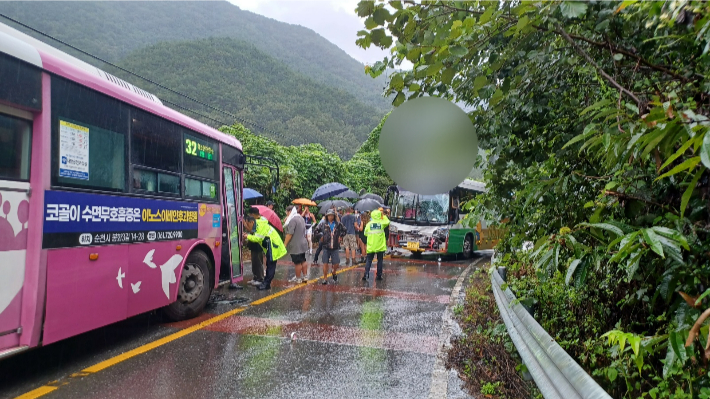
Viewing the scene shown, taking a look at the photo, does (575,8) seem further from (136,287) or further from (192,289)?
(192,289)

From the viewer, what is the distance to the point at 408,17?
2.75 metres

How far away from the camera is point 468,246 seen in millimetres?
17859

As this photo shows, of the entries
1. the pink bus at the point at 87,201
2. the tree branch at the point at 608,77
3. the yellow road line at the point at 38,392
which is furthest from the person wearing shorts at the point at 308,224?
the tree branch at the point at 608,77

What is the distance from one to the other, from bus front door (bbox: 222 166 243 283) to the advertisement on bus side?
4.38 ft

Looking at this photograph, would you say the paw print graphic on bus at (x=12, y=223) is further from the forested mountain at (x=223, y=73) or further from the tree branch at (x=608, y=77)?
the forested mountain at (x=223, y=73)

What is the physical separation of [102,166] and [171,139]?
4.77ft

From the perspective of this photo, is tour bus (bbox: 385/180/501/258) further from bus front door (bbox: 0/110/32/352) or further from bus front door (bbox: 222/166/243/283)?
bus front door (bbox: 0/110/32/352)

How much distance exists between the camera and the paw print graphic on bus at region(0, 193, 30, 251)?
406 cm

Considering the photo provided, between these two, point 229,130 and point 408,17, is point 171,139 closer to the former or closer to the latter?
point 408,17

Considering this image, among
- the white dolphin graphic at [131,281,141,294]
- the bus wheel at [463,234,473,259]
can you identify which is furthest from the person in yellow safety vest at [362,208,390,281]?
the bus wheel at [463,234,473,259]

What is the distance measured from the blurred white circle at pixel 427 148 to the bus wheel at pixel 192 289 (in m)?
5.80

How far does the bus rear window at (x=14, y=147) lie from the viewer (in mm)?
4141

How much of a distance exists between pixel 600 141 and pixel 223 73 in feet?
227

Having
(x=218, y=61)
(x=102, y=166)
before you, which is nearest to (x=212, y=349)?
(x=102, y=166)
